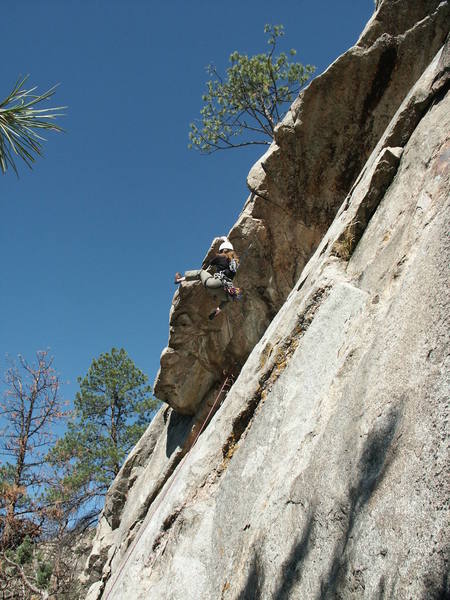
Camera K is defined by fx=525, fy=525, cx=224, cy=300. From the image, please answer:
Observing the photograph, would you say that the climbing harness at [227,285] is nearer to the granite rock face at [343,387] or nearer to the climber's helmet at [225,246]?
the climber's helmet at [225,246]

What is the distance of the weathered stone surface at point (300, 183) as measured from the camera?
8016mm

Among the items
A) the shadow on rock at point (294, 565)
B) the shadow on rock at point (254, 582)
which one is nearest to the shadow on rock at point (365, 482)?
the shadow on rock at point (294, 565)

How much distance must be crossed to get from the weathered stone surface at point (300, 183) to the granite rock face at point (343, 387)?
3 cm

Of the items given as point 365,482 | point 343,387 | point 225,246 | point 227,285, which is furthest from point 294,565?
point 225,246

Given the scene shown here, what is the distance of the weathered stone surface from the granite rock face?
0.03 metres

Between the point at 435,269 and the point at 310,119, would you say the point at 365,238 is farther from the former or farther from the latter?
the point at 310,119

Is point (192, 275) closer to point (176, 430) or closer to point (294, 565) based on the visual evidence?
point (176, 430)

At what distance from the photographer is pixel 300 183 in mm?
9305

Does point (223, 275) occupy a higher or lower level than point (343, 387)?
higher

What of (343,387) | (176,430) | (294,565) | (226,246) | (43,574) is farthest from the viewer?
(43,574)

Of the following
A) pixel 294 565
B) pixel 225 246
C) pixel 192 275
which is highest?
pixel 225 246

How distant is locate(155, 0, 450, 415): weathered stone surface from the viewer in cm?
802

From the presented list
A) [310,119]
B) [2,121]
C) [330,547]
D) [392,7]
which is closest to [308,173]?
[310,119]

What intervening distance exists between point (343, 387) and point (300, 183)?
598 centimetres
